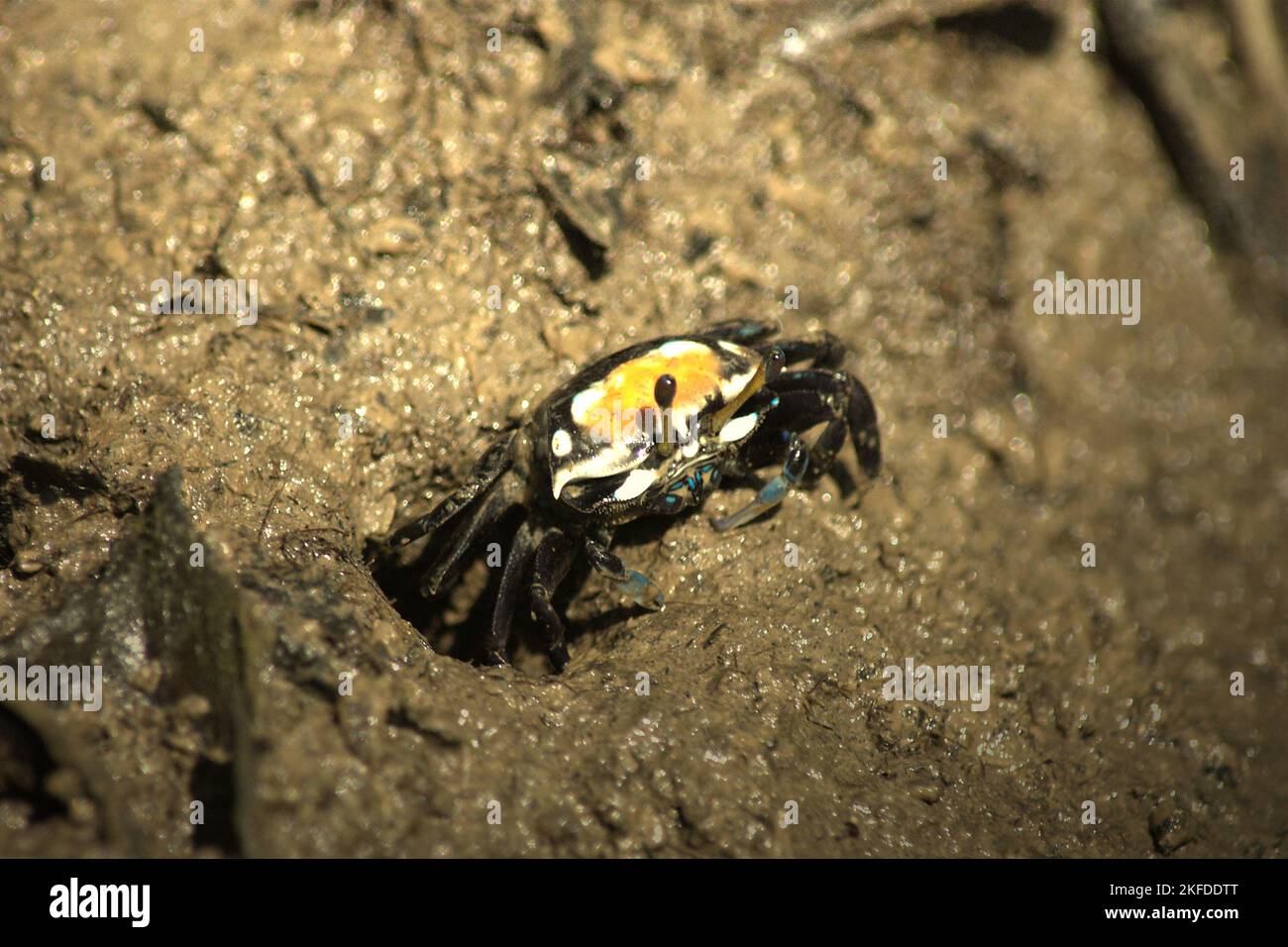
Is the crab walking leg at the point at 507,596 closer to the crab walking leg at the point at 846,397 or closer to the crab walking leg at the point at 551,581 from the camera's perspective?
the crab walking leg at the point at 551,581

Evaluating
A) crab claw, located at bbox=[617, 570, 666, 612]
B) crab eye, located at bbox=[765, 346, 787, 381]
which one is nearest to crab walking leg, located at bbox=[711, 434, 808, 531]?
crab eye, located at bbox=[765, 346, 787, 381]

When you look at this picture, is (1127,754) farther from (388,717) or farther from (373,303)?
(373,303)

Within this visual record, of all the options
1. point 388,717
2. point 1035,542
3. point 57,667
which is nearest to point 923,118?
point 1035,542

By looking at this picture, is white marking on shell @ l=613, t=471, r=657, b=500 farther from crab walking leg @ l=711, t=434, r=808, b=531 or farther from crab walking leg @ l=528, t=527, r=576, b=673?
crab walking leg @ l=711, t=434, r=808, b=531

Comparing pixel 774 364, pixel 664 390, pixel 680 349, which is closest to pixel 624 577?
pixel 664 390

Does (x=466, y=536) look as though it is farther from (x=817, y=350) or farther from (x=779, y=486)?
(x=817, y=350)

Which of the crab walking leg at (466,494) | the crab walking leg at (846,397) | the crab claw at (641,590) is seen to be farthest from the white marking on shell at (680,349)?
the crab claw at (641,590)
